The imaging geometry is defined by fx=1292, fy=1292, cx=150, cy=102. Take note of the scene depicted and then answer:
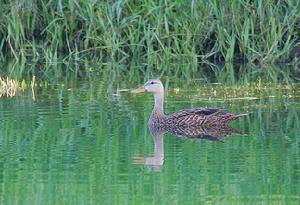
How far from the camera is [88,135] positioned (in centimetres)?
1249

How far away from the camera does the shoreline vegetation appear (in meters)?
19.1

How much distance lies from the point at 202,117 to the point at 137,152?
202 cm

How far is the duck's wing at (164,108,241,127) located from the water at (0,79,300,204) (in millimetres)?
187

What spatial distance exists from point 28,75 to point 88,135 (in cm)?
592

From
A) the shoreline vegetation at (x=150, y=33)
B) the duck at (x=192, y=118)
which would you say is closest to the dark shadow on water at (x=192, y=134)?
the duck at (x=192, y=118)

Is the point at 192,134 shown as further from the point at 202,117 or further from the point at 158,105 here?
the point at 158,105

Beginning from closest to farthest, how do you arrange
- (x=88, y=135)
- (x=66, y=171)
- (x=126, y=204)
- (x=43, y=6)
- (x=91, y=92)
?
1. (x=126, y=204)
2. (x=66, y=171)
3. (x=88, y=135)
4. (x=91, y=92)
5. (x=43, y=6)

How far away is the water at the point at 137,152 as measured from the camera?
9586mm

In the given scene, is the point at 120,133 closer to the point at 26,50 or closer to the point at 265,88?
the point at 265,88

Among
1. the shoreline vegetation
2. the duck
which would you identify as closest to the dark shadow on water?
the duck

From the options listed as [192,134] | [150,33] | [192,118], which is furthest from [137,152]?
[150,33]

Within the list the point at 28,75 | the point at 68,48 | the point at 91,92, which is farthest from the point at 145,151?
the point at 68,48

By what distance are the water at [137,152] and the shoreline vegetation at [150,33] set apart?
119 inches

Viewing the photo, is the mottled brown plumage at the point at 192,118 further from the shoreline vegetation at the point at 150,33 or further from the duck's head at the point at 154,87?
the shoreline vegetation at the point at 150,33
